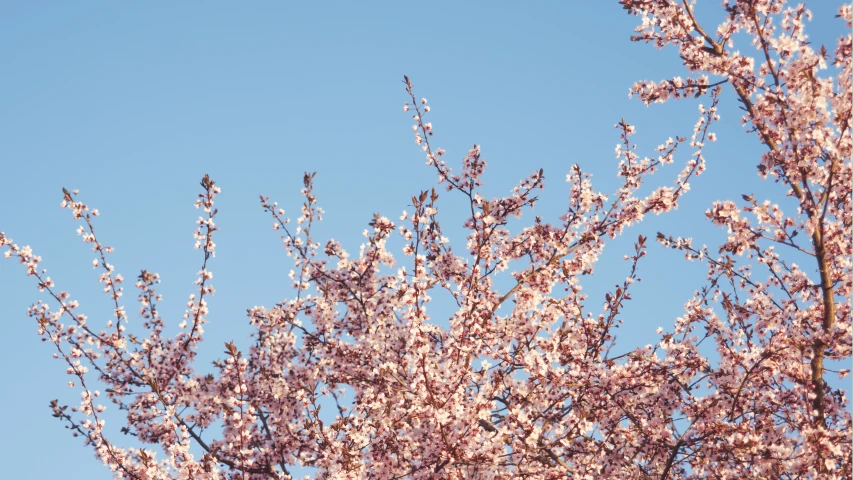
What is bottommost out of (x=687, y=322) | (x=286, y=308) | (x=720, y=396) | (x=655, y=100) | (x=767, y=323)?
(x=720, y=396)

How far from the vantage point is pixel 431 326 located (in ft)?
33.3

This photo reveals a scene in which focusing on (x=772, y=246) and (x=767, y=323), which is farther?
(x=772, y=246)

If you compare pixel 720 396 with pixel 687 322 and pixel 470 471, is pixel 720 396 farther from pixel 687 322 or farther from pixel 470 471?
pixel 470 471

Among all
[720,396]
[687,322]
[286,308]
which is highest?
[286,308]

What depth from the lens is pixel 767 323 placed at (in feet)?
30.2

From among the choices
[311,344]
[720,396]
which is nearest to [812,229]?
[720,396]

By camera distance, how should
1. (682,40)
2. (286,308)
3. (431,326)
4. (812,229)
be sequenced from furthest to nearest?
(286,308)
(431,326)
(682,40)
(812,229)

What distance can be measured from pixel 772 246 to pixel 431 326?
482 cm

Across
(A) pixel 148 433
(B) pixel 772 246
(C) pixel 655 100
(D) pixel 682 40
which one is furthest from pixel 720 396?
(A) pixel 148 433

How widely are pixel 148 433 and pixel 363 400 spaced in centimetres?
338

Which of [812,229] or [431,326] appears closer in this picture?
[812,229]

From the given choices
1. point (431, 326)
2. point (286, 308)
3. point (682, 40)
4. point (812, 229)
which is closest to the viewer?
point (812, 229)

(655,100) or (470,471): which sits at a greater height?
(655,100)

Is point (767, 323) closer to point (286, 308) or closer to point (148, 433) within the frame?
point (286, 308)
